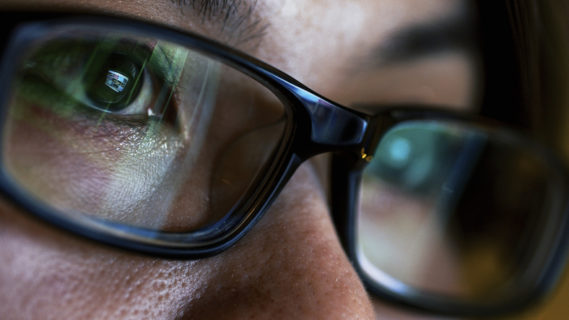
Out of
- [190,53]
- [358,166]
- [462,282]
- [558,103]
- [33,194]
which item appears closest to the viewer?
[33,194]

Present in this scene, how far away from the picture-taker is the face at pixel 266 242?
38 centimetres

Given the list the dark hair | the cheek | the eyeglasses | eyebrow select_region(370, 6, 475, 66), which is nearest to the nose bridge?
the eyeglasses

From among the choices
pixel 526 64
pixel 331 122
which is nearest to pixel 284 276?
pixel 331 122

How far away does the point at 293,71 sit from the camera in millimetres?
551

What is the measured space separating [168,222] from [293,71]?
218 millimetres

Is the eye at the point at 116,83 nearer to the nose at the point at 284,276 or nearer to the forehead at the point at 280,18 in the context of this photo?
the forehead at the point at 280,18

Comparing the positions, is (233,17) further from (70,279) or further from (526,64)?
(526,64)

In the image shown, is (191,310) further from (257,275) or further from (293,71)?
(293,71)

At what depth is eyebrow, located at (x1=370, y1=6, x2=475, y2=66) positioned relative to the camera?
0.62 m

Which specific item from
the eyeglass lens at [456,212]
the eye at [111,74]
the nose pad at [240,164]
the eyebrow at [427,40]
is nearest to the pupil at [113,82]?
the eye at [111,74]

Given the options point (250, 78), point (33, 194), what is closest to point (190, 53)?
point (250, 78)

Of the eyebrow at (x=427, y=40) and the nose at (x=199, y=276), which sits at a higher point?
the eyebrow at (x=427, y=40)

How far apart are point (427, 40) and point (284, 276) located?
1.28 ft

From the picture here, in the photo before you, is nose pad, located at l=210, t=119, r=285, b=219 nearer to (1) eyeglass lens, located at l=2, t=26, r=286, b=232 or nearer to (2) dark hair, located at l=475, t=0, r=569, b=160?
(1) eyeglass lens, located at l=2, t=26, r=286, b=232
